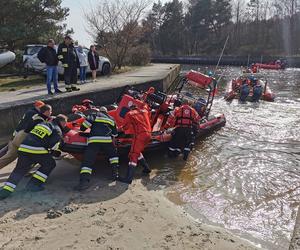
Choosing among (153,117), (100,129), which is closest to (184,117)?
(153,117)

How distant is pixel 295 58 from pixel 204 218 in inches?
1901

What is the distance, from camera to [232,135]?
11.8 meters

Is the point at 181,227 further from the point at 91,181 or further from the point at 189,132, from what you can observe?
the point at 189,132

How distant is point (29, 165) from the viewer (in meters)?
6.58

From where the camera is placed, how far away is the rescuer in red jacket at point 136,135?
24.7ft

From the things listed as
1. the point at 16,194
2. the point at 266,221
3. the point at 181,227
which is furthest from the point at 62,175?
the point at 266,221

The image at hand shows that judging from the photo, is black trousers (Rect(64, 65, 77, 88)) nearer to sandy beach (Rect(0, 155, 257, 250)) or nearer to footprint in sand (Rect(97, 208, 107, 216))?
sandy beach (Rect(0, 155, 257, 250))

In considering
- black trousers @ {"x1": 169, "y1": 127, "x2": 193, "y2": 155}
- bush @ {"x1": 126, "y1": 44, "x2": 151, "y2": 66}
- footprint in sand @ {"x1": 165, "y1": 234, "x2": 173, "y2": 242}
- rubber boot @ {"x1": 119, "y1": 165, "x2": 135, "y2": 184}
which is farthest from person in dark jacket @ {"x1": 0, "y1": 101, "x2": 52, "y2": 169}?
bush @ {"x1": 126, "y1": 44, "x2": 151, "y2": 66}

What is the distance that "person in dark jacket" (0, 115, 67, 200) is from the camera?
6426 millimetres

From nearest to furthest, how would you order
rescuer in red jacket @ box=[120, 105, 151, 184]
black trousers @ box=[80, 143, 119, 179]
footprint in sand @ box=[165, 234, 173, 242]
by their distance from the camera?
footprint in sand @ box=[165, 234, 173, 242] → black trousers @ box=[80, 143, 119, 179] → rescuer in red jacket @ box=[120, 105, 151, 184]

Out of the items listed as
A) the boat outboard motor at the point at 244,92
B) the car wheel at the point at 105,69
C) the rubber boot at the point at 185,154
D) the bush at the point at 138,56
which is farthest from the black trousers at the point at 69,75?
the bush at the point at 138,56

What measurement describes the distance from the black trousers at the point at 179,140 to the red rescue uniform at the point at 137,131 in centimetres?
122

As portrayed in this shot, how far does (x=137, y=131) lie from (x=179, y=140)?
159 centimetres

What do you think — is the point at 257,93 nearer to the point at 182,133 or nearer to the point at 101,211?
the point at 182,133
